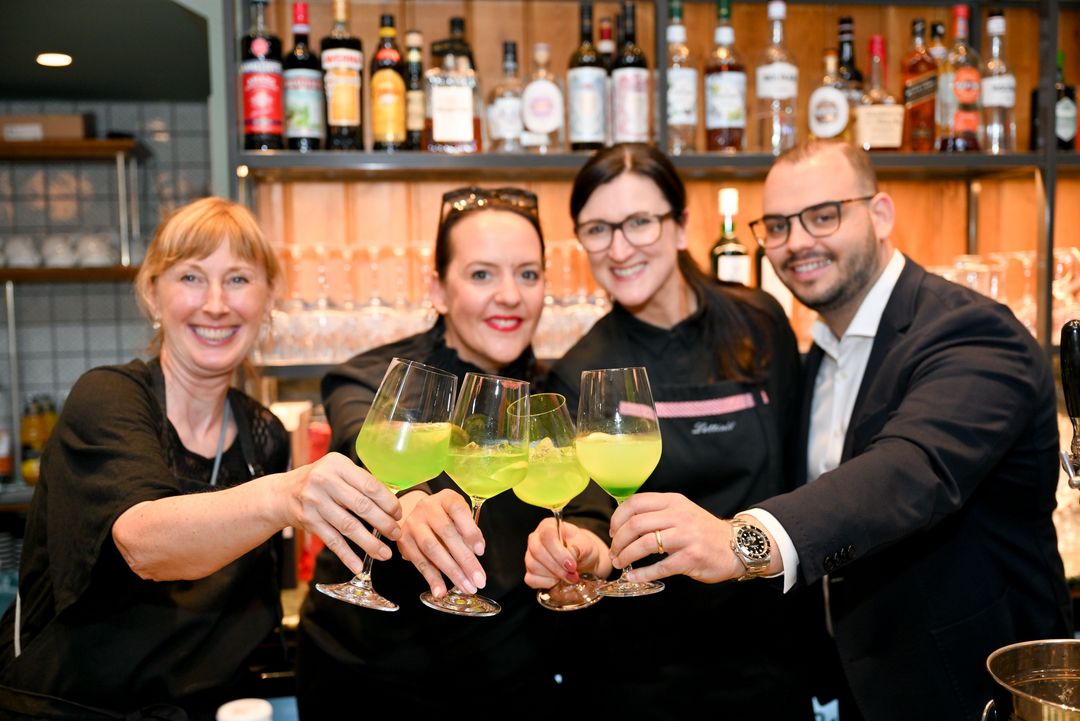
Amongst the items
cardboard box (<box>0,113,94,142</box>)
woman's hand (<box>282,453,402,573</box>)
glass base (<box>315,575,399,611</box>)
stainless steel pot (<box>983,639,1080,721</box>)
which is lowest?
stainless steel pot (<box>983,639,1080,721</box>)

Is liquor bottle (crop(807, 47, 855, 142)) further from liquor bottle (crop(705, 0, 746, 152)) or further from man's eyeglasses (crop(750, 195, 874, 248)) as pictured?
man's eyeglasses (crop(750, 195, 874, 248))

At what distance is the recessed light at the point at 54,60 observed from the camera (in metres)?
3.78

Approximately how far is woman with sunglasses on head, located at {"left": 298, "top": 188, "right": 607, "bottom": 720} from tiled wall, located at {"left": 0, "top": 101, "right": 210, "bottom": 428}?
3.27 meters

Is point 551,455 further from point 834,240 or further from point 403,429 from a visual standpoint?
point 834,240

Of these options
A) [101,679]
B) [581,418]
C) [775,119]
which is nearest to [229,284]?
[101,679]

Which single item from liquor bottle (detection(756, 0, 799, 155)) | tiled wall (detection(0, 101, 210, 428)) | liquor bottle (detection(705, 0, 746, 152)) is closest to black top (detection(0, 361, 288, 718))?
liquor bottle (detection(705, 0, 746, 152))

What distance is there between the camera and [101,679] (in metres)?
1.51

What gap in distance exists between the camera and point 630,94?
257 centimetres

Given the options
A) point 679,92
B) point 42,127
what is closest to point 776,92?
point 679,92

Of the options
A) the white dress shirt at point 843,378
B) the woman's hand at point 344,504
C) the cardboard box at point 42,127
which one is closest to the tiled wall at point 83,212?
the cardboard box at point 42,127

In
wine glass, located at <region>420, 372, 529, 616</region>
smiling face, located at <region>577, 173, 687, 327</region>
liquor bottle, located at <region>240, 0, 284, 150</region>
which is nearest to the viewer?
wine glass, located at <region>420, 372, 529, 616</region>

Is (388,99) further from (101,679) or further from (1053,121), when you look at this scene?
(1053,121)

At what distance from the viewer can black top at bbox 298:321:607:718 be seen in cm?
182

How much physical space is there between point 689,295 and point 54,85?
3.52 m
